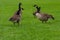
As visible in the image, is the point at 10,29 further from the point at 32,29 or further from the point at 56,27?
the point at 56,27

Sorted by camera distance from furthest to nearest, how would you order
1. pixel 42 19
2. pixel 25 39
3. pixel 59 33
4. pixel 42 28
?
pixel 42 19, pixel 42 28, pixel 59 33, pixel 25 39

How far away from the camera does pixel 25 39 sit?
11.6m

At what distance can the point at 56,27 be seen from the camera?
1427 centimetres

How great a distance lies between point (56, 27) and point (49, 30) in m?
0.81

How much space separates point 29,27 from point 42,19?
1.59m

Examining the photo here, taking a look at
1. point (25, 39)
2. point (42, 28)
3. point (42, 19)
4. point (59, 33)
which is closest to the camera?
point (25, 39)

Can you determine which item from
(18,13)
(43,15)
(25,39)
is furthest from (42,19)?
(25,39)

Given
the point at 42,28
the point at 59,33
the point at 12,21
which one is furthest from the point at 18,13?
the point at 59,33

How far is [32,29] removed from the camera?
538 inches

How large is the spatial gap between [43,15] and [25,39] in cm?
429

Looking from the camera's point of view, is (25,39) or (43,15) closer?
(25,39)

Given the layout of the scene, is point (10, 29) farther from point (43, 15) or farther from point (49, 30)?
point (43, 15)

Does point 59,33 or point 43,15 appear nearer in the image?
point 59,33

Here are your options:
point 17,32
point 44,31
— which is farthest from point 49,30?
point 17,32
